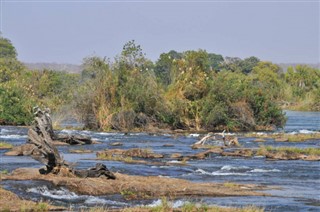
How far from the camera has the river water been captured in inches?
949

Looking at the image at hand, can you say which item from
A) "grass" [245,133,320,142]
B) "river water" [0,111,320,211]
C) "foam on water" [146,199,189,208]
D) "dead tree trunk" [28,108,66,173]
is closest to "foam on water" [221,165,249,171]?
"river water" [0,111,320,211]

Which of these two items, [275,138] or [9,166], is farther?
[275,138]

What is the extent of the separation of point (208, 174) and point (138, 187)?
7.21 metres

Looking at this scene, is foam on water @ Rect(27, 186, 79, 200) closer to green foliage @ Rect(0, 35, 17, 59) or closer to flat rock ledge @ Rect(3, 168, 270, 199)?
flat rock ledge @ Rect(3, 168, 270, 199)

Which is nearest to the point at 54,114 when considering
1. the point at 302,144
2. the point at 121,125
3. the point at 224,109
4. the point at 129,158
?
the point at 121,125

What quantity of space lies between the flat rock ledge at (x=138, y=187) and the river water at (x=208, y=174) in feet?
1.73

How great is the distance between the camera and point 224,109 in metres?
63.5

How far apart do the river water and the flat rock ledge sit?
20.7 inches

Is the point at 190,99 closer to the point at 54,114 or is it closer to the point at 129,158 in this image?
the point at 54,114

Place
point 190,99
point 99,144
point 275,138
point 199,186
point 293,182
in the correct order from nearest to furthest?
1. point 199,186
2. point 293,182
3. point 99,144
4. point 275,138
5. point 190,99

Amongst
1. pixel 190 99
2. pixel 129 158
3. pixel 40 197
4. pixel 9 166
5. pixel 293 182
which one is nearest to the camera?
pixel 40 197

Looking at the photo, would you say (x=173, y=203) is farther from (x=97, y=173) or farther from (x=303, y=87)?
(x=303, y=87)

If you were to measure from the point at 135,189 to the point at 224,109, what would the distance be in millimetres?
38455

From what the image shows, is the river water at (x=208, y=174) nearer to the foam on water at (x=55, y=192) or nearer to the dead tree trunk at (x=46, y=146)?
the foam on water at (x=55, y=192)
